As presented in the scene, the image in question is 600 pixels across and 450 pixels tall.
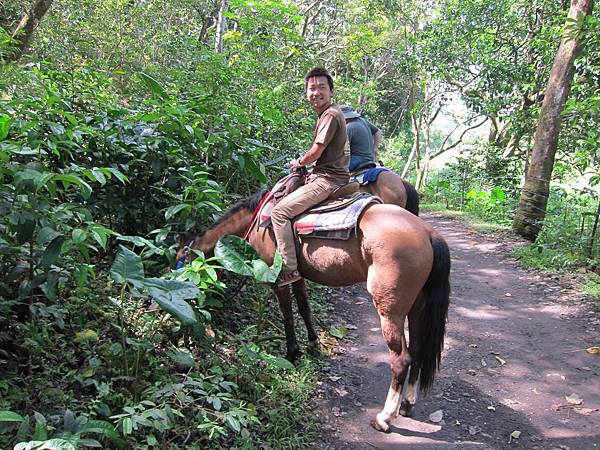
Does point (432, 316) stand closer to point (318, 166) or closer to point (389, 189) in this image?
point (318, 166)

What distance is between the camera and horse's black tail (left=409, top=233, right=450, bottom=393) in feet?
11.4

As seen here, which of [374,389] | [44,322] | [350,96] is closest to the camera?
[44,322]

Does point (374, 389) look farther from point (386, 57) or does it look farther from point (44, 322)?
point (386, 57)

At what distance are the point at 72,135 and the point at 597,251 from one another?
25.9 ft

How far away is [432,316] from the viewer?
11.5ft

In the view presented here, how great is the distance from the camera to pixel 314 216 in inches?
153

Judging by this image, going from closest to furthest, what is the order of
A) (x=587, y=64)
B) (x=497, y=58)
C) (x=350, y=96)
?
(x=587, y=64)
(x=497, y=58)
(x=350, y=96)

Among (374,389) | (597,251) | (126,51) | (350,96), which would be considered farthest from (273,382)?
(350,96)

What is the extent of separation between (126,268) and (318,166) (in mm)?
2076

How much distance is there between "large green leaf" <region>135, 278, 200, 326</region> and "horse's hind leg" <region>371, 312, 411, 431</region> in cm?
160

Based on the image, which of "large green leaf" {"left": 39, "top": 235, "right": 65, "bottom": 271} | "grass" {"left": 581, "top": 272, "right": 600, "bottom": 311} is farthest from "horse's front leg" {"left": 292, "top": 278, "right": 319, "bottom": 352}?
"grass" {"left": 581, "top": 272, "right": 600, "bottom": 311}

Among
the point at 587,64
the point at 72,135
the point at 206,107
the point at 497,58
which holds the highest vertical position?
the point at 497,58

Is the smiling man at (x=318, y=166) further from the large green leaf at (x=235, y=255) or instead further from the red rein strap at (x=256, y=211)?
the large green leaf at (x=235, y=255)

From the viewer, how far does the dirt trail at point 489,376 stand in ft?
11.3
